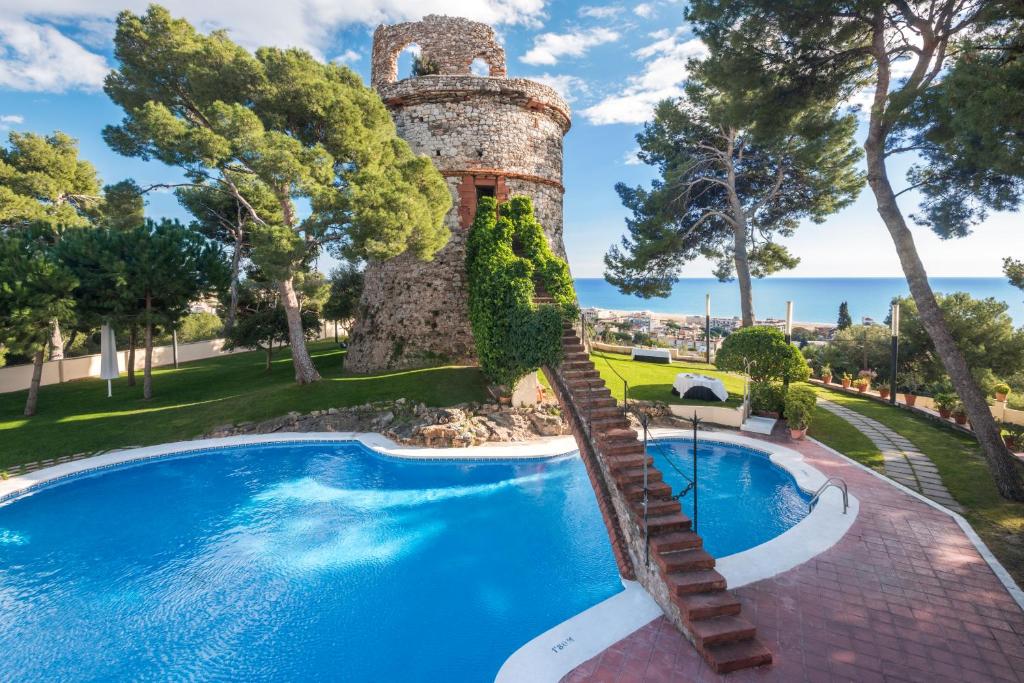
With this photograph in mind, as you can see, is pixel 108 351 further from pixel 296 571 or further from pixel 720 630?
pixel 720 630

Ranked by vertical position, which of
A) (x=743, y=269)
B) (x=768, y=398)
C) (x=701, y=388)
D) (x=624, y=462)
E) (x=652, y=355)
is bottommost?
(x=624, y=462)

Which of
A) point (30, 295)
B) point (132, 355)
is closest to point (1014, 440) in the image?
point (30, 295)

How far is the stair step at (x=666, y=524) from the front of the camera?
7.18 metres

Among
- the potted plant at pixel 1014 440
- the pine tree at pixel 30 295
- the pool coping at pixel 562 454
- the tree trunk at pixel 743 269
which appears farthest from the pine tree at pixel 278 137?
the potted plant at pixel 1014 440

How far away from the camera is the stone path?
392 inches

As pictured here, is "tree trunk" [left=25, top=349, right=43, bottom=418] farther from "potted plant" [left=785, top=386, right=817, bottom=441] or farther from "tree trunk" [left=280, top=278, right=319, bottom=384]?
"potted plant" [left=785, top=386, right=817, bottom=441]

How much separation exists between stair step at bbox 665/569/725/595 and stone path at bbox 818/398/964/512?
255 inches

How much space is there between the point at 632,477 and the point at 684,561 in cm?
189

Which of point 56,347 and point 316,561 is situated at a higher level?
point 56,347

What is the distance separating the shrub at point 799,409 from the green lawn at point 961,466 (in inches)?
36.1

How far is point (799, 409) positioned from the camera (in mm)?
13906

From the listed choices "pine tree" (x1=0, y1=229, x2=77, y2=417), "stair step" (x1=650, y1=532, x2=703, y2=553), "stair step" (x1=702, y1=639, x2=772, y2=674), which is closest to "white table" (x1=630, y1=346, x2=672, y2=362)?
"stair step" (x1=650, y1=532, x2=703, y2=553)

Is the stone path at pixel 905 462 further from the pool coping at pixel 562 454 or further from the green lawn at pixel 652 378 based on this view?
the green lawn at pixel 652 378

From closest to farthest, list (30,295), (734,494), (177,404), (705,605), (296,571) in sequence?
(705,605) → (296,571) → (734,494) → (30,295) → (177,404)
